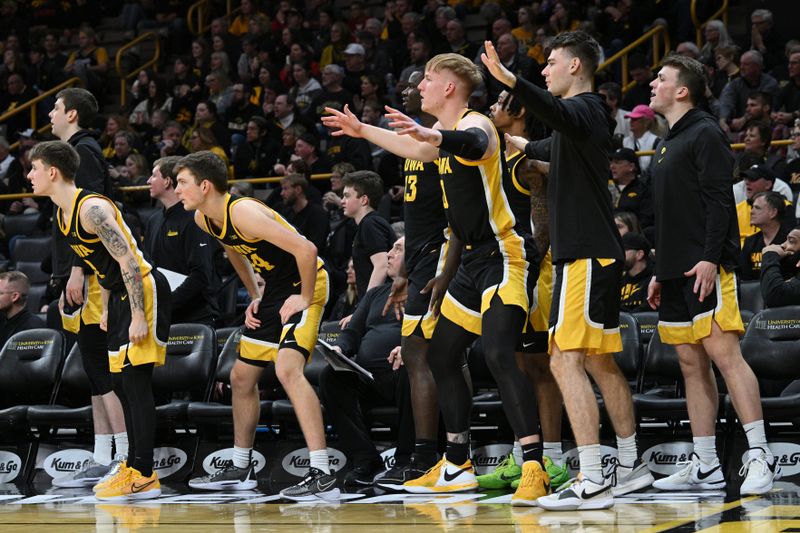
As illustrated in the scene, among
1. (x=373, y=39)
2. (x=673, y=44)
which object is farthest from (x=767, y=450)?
(x=373, y=39)

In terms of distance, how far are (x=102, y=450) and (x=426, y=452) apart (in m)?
2.28

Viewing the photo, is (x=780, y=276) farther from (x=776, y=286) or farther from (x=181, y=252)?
(x=181, y=252)

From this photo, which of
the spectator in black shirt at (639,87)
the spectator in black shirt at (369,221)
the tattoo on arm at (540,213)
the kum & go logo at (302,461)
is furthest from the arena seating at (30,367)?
the spectator in black shirt at (639,87)

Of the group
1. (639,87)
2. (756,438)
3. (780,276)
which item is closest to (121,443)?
(756,438)

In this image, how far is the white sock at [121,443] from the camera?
23.4 ft

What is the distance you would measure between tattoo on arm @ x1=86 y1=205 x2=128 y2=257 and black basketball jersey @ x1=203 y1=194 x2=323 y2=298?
504 mm

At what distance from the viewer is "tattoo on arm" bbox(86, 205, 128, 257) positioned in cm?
671

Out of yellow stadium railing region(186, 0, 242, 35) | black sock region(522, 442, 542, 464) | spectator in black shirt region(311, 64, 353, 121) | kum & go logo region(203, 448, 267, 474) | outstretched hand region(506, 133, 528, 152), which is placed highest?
yellow stadium railing region(186, 0, 242, 35)

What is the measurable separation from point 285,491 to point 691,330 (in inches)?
89.0

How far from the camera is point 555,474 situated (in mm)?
6055

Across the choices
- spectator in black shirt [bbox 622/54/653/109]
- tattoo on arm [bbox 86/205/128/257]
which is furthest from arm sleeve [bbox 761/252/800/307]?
spectator in black shirt [bbox 622/54/653/109]

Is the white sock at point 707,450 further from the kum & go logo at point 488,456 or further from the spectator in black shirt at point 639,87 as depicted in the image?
the spectator in black shirt at point 639,87

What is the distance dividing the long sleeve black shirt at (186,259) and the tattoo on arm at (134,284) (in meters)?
1.75

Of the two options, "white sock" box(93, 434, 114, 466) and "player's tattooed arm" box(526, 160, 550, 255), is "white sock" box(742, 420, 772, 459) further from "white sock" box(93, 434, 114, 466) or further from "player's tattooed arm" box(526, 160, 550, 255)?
"white sock" box(93, 434, 114, 466)
